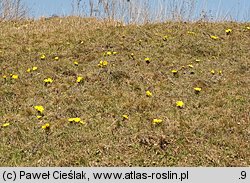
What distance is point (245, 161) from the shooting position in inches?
132

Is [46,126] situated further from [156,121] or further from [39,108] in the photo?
[156,121]

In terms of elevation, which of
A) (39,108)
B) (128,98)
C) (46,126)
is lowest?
(46,126)

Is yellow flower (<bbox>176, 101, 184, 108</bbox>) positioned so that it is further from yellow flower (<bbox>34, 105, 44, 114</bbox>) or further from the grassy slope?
yellow flower (<bbox>34, 105, 44, 114</bbox>)

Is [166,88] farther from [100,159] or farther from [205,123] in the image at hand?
[100,159]

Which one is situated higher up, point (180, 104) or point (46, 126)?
point (180, 104)

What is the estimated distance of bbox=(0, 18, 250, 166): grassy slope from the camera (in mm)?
3541

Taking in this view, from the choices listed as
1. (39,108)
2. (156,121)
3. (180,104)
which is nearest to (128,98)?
(180,104)

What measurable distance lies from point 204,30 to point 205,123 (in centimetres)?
428

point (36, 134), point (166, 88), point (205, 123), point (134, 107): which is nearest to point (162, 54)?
point (166, 88)

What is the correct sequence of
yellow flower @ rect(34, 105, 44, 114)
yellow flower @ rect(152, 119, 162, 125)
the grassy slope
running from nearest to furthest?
1. the grassy slope
2. yellow flower @ rect(152, 119, 162, 125)
3. yellow flower @ rect(34, 105, 44, 114)

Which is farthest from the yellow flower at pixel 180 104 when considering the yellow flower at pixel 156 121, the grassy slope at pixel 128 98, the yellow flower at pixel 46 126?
the yellow flower at pixel 46 126

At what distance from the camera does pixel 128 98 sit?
188 inches

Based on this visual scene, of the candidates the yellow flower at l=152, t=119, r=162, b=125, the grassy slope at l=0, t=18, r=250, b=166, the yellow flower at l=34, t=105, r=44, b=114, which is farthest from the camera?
the yellow flower at l=34, t=105, r=44, b=114

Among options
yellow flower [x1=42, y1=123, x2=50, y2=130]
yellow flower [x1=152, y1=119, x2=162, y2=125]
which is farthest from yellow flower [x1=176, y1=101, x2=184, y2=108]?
yellow flower [x1=42, y1=123, x2=50, y2=130]
